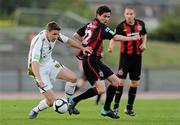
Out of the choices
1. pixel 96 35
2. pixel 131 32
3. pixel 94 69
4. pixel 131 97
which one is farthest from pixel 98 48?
pixel 131 97

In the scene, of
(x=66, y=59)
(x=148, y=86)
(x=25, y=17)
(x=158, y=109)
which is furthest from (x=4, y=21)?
(x=158, y=109)

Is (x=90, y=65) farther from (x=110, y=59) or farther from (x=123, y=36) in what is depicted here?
(x=110, y=59)

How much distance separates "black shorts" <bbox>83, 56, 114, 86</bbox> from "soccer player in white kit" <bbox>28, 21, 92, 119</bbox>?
0.25 metres

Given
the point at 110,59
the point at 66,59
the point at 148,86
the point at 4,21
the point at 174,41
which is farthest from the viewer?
the point at 174,41

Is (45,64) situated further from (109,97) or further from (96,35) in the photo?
(109,97)

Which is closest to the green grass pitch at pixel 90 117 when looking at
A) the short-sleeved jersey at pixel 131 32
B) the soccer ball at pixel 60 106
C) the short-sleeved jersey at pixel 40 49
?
the soccer ball at pixel 60 106

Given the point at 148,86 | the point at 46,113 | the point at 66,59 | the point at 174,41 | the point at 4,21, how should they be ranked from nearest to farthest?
1. the point at 46,113
2. the point at 148,86
3. the point at 66,59
4. the point at 4,21
5. the point at 174,41

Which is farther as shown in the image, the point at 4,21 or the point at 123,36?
the point at 4,21

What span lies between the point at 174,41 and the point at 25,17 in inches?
673

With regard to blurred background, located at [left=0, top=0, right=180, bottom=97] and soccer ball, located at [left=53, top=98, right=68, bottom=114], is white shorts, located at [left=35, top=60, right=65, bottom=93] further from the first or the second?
blurred background, located at [left=0, top=0, right=180, bottom=97]

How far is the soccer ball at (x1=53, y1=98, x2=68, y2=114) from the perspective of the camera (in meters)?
13.5

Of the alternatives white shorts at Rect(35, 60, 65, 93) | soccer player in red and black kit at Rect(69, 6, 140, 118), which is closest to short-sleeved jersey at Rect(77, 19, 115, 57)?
soccer player in red and black kit at Rect(69, 6, 140, 118)

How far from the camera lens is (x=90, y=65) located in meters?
14.3

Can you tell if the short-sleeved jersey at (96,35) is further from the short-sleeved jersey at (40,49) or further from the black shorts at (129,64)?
the black shorts at (129,64)
